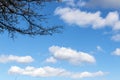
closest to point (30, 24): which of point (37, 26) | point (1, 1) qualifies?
point (37, 26)

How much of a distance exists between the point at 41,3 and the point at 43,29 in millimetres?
1224

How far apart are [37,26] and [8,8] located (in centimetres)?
172

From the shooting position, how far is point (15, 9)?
1158 inches

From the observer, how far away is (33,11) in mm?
29656

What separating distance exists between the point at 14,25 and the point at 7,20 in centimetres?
43

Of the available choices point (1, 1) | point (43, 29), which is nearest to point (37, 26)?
point (43, 29)

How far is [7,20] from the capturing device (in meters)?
29.4

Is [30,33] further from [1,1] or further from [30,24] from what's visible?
[1,1]

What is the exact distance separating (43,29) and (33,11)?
0.96 meters

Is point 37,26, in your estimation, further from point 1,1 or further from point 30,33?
point 1,1

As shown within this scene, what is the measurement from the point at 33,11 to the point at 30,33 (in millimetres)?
994

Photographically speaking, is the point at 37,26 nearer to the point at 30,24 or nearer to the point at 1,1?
the point at 30,24

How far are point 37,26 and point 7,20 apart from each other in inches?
56.8

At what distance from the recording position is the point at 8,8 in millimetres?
29078
